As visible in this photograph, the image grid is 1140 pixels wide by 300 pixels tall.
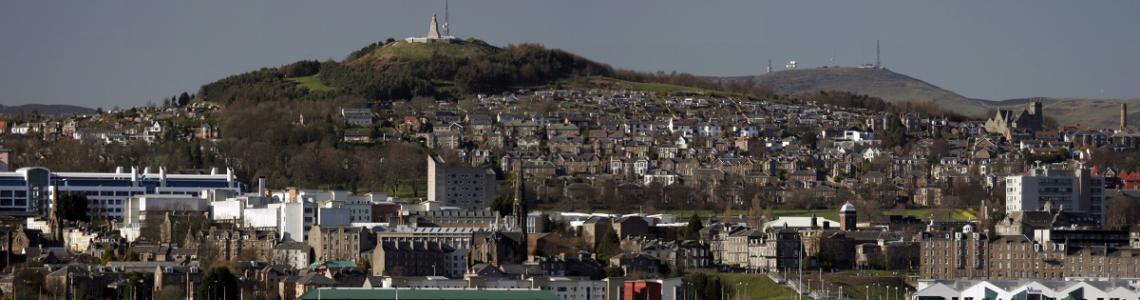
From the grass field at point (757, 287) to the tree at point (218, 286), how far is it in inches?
499

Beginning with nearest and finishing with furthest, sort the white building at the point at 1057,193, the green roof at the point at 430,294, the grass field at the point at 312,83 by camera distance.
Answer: the green roof at the point at 430,294 → the white building at the point at 1057,193 → the grass field at the point at 312,83

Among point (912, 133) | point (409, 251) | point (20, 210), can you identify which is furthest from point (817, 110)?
point (409, 251)

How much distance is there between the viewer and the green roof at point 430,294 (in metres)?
63.5

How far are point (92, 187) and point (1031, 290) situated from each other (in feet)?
121

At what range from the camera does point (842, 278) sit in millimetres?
73750

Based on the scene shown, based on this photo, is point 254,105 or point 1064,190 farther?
point 254,105

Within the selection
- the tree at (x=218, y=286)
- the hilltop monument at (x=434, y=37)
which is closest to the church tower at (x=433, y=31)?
the hilltop monument at (x=434, y=37)

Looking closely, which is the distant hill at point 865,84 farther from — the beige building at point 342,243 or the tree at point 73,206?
the beige building at point 342,243

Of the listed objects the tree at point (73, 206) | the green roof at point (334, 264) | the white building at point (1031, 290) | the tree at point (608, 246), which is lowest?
the white building at point (1031, 290)

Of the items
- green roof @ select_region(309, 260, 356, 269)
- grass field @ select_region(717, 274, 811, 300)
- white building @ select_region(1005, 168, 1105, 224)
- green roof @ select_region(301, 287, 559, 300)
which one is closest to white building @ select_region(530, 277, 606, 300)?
green roof @ select_region(301, 287, 559, 300)

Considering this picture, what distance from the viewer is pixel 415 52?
130 metres

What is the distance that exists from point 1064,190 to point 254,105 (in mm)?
36224

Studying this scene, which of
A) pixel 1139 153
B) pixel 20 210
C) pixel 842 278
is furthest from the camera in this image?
pixel 1139 153

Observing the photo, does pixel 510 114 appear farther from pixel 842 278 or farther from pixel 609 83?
pixel 842 278
